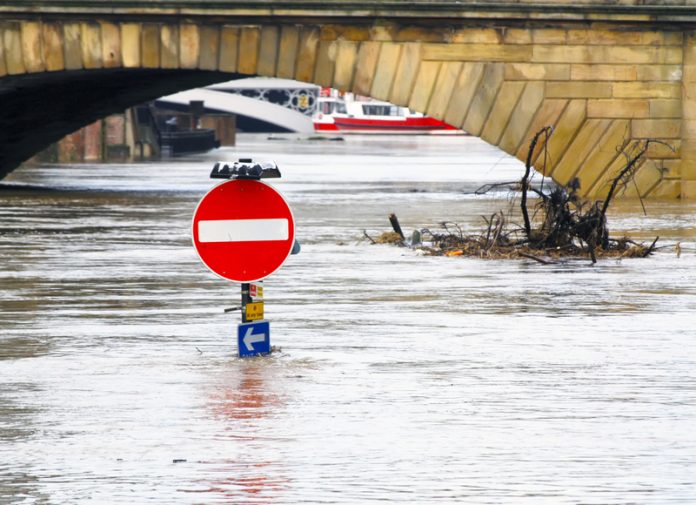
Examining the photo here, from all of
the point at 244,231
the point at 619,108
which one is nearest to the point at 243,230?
the point at 244,231

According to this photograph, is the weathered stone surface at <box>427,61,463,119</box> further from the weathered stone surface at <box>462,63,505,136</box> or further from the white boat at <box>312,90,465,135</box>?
the white boat at <box>312,90,465,135</box>

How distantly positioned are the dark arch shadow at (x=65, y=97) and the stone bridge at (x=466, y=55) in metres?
1.56

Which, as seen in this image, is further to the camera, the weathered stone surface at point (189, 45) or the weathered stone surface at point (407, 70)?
the weathered stone surface at point (189, 45)

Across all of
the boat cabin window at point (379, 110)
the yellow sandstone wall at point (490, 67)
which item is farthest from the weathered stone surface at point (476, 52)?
the boat cabin window at point (379, 110)

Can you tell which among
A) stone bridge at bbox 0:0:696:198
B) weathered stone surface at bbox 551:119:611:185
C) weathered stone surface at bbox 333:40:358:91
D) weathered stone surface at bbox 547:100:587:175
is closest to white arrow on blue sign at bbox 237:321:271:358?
stone bridge at bbox 0:0:696:198

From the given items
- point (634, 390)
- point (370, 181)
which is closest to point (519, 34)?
point (370, 181)

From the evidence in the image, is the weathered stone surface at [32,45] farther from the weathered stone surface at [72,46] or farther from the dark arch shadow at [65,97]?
the dark arch shadow at [65,97]

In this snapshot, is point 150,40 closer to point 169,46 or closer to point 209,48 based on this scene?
point 169,46

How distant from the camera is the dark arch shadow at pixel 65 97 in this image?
3938 cm

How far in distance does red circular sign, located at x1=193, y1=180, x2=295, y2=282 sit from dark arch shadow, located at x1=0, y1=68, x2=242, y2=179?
81.9ft

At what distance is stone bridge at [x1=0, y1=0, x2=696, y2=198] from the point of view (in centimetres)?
3362

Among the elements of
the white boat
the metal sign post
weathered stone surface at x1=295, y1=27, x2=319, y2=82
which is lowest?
the white boat

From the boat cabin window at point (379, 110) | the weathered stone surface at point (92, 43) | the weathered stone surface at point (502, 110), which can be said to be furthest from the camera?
the boat cabin window at point (379, 110)

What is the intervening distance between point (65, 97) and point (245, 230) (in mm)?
31250
